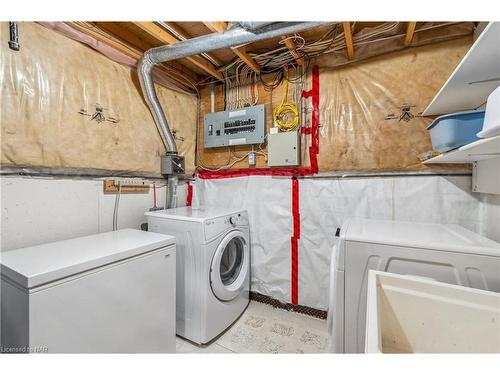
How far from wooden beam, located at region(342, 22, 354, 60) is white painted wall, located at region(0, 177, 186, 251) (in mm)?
2124

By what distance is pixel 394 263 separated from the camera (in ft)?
3.51

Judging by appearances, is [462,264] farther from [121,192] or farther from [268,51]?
[121,192]

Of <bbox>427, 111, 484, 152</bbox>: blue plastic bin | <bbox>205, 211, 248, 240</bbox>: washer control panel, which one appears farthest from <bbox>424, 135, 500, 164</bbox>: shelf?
<bbox>205, 211, 248, 240</bbox>: washer control panel

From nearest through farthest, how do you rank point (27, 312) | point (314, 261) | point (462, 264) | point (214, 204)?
point (27, 312), point (462, 264), point (314, 261), point (214, 204)

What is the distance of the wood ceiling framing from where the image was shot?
5.16ft

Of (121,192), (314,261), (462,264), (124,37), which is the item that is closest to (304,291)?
(314,261)

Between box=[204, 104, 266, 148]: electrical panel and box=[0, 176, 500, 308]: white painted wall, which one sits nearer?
box=[0, 176, 500, 308]: white painted wall

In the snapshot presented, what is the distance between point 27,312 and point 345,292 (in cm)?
139

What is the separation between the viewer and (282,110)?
84.4 inches

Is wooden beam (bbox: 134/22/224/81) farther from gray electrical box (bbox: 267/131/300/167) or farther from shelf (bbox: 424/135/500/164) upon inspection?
shelf (bbox: 424/135/500/164)

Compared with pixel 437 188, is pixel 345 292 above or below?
below

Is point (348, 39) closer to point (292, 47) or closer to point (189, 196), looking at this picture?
point (292, 47)

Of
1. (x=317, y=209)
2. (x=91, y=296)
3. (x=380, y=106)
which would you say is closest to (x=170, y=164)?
(x=91, y=296)

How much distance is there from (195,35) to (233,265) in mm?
2081
